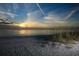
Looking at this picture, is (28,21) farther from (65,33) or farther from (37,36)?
(65,33)

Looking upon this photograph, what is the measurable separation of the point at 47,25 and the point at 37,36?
0.16 meters

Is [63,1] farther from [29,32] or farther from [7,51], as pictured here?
[7,51]

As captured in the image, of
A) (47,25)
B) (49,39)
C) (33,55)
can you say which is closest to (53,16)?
(47,25)

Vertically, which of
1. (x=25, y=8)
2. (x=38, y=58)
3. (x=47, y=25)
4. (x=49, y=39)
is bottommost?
(x=38, y=58)

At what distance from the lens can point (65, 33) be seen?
81.3 inches

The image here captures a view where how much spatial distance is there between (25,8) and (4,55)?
564 millimetres

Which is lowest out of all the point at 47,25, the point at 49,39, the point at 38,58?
the point at 38,58

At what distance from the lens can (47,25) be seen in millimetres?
2074

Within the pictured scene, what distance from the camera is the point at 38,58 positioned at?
208cm

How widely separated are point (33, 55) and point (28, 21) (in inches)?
14.8

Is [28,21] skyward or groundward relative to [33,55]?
skyward

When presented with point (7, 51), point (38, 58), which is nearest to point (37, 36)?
point (38, 58)

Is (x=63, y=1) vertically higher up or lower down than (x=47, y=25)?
higher up

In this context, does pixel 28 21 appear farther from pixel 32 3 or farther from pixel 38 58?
pixel 38 58
